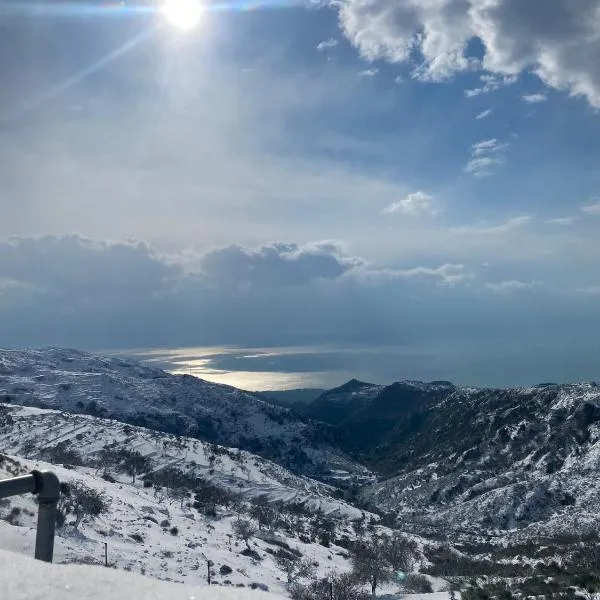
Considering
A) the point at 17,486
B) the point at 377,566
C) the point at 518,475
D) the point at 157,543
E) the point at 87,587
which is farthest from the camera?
the point at 518,475

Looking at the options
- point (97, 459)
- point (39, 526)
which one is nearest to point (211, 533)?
point (39, 526)

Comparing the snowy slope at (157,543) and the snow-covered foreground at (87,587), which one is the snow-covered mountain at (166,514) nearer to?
the snowy slope at (157,543)

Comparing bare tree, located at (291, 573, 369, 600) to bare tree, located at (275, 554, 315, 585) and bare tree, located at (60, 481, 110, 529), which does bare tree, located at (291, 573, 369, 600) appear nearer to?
bare tree, located at (275, 554, 315, 585)

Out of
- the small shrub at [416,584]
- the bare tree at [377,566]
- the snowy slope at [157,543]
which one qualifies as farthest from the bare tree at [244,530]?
the small shrub at [416,584]

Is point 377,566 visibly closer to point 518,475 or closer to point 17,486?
point 17,486

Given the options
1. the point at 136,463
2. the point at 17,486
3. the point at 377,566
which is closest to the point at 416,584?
the point at 377,566

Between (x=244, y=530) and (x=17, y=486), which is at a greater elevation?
(x=17, y=486)

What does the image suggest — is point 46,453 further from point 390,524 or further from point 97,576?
point 97,576
